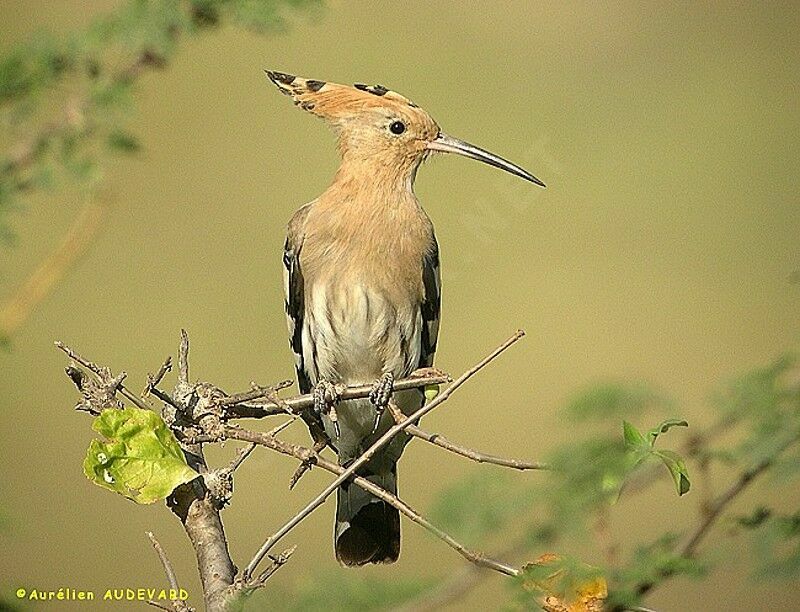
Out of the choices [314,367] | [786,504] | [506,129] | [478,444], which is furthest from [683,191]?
[314,367]

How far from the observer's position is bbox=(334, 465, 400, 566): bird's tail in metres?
1.94

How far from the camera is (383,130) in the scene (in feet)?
6.73

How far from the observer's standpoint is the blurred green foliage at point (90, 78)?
1.75 meters

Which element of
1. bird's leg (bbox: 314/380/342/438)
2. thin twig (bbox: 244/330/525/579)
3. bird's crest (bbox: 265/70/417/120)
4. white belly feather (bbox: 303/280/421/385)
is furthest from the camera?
white belly feather (bbox: 303/280/421/385)

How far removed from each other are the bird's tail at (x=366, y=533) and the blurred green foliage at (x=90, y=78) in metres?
0.60

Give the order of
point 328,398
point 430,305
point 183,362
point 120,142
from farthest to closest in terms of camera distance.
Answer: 1. point 430,305
2. point 120,142
3. point 328,398
4. point 183,362

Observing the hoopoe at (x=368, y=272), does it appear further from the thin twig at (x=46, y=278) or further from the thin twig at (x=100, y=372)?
the thin twig at (x=100, y=372)

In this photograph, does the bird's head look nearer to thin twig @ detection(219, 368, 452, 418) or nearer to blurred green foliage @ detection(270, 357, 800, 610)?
blurred green foliage @ detection(270, 357, 800, 610)

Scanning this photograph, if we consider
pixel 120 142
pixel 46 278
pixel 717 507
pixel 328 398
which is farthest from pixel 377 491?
pixel 120 142

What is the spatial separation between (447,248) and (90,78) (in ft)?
10.3

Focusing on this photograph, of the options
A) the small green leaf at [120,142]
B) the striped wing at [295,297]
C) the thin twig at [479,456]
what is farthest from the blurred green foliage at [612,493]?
the small green leaf at [120,142]

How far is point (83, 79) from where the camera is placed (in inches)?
74.0

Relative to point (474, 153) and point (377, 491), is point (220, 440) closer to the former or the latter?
point (377, 491)

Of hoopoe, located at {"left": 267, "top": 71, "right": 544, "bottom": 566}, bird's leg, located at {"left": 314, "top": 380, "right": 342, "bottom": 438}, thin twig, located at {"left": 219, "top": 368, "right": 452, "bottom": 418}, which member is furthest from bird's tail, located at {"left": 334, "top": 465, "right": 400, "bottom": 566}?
thin twig, located at {"left": 219, "top": 368, "right": 452, "bottom": 418}
